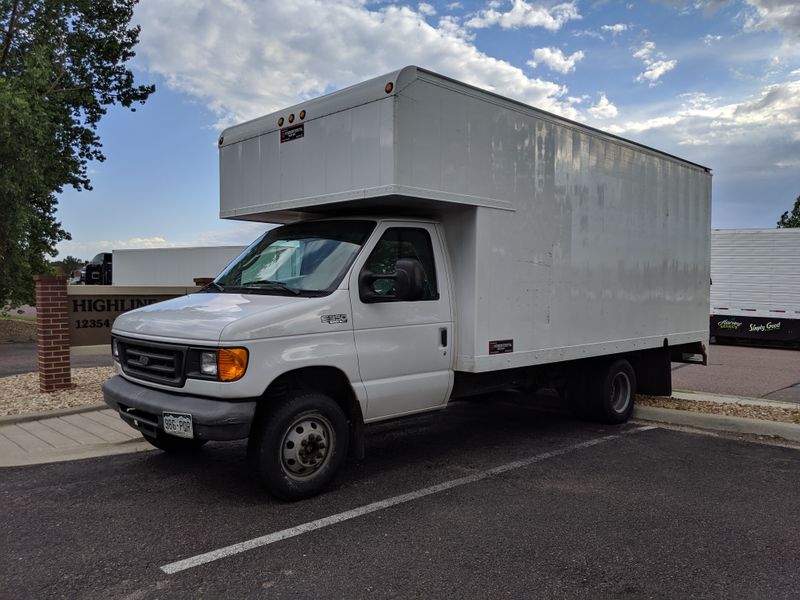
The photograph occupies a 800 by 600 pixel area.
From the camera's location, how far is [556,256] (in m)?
6.32

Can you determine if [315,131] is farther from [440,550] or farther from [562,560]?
[562,560]

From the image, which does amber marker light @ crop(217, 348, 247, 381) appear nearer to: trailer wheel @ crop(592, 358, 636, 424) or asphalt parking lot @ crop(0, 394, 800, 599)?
asphalt parking lot @ crop(0, 394, 800, 599)

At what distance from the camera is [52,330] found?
8125 mm

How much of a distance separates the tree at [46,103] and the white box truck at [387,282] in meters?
8.30

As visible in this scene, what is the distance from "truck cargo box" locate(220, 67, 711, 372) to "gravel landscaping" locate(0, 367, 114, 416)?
11.1ft

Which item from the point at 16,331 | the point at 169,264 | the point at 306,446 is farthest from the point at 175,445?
the point at 169,264

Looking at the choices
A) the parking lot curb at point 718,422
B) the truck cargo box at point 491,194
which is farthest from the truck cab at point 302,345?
the parking lot curb at point 718,422

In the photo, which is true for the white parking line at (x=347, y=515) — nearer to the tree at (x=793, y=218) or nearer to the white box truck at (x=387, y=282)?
the white box truck at (x=387, y=282)

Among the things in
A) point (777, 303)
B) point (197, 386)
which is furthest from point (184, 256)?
point (197, 386)

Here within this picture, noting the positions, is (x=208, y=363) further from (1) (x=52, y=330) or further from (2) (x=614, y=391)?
(2) (x=614, y=391)

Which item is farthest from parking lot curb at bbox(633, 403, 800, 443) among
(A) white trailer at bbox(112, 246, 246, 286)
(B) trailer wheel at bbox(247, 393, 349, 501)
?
(A) white trailer at bbox(112, 246, 246, 286)

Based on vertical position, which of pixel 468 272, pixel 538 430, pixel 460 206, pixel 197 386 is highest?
pixel 460 206

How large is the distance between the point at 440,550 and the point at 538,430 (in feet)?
11.8

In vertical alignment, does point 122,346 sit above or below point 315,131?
below
